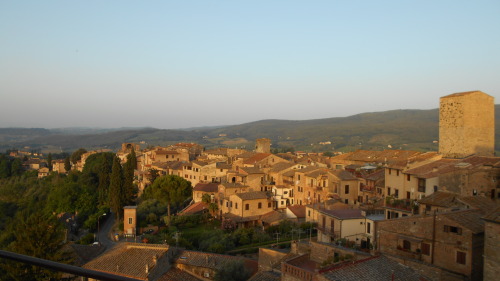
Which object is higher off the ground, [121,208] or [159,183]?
[159,183]

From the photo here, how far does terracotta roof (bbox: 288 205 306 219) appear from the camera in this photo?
3069 cm

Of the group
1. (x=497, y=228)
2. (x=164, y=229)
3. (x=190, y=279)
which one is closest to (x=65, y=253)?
(x=190, y=279)

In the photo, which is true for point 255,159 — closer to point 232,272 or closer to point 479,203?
point 232,272

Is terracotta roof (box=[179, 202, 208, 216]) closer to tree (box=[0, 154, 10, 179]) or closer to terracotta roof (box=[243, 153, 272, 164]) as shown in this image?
terracotta roof (box=[243, 153, 272, 164])

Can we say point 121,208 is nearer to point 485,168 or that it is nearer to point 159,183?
point 159,183

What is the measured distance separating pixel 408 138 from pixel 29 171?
8252 cm

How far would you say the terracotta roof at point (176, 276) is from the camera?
20.2 metres

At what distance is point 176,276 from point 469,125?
2118cm

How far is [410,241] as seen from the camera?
15.0 metres

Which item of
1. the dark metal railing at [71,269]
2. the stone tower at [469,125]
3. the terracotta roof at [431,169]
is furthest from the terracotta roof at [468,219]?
the stone tower at [469,125]

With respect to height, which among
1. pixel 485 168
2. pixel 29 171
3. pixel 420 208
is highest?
pixel 485 168

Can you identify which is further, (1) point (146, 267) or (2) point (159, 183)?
(2) point (159, 183)

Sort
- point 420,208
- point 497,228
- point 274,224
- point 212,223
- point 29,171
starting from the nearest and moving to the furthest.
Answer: point 497,228
point 420,208
point 274,224
point 212,223
point 29,171

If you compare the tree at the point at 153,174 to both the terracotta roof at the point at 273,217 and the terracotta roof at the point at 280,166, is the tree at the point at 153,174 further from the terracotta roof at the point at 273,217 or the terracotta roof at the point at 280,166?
the terracotta roof at the point at 273,217
